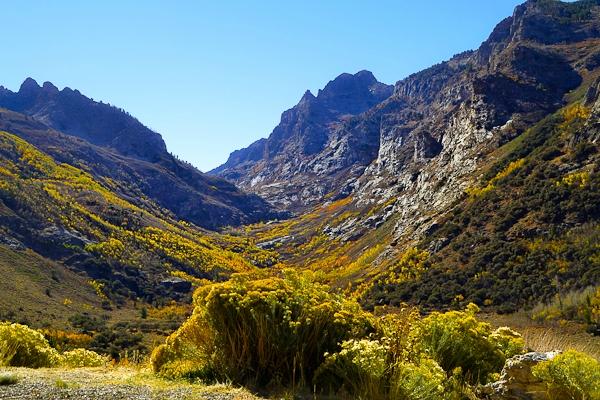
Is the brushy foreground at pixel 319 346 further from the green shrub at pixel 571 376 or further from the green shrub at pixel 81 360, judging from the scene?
the green shrub at pixel 81 360

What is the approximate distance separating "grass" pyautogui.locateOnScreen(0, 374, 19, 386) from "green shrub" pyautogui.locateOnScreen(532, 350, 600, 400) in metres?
7.74

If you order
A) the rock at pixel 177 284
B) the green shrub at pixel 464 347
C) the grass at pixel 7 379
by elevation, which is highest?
the grass at pixel 7 379

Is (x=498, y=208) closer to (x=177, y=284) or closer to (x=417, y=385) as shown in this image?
(x=177, y=284)

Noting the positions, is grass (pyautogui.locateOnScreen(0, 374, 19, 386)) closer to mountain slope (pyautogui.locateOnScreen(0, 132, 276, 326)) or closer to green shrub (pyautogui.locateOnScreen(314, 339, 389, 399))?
green shrub (pyautogui.locateOnScreen(314, 339, 389, 399))

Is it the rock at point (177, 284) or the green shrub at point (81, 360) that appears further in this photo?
the rock at point (177, 284)

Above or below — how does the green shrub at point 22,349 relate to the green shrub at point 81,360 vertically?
above

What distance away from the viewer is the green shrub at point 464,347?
841 centimetres

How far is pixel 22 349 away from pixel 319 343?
27.6 feet

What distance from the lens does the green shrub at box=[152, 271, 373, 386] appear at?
8.04 meters

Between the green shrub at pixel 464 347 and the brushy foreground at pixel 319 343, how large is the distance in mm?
17

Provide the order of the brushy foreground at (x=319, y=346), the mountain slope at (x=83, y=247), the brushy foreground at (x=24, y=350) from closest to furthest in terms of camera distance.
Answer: the brushy foreground at (x=319, y=346) → the brushy foreground at (x=24, y=350) → the mountain slope at (x=83, y=247)

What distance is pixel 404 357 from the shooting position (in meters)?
7.32

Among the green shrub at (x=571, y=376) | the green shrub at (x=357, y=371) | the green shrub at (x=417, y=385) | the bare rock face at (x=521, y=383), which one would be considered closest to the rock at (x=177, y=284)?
the green shrub at (x=357, y=371)

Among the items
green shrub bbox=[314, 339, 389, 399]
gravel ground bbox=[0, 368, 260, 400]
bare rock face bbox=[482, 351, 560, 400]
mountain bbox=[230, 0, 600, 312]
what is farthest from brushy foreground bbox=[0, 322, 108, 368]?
mountain bbox=[230, 0, 600, 312]
